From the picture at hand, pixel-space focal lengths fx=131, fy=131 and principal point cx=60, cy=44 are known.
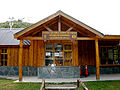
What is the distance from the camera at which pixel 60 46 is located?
9.91 m

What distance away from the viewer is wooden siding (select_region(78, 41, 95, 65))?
11508mm

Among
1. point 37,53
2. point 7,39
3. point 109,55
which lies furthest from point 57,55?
point 7,39

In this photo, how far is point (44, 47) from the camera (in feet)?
32.2

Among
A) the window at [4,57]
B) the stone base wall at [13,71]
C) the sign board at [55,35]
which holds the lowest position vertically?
the stone base wall at [13,71]

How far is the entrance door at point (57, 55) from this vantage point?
9750mm

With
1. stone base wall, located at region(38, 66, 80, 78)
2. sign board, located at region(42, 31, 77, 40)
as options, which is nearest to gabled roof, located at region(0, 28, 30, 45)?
stone base wall, located at region(38, 66, 80, 78)

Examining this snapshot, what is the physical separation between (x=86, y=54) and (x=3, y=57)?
24.3ft

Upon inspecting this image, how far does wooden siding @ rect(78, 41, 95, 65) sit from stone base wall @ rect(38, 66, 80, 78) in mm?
2385

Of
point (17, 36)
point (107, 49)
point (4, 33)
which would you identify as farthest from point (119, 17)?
point (17, 36)

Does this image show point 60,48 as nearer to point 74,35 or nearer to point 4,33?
point 74,35

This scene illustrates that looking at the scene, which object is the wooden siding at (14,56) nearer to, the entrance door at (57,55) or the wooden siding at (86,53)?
the entrance door at (57,55)

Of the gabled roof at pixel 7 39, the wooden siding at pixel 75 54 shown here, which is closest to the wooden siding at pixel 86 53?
the wooden siding at pixel 75 54

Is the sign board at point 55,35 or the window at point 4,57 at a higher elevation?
the sign board at point 55,35

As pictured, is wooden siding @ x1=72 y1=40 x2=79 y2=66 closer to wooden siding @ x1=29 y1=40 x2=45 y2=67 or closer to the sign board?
the sign board
